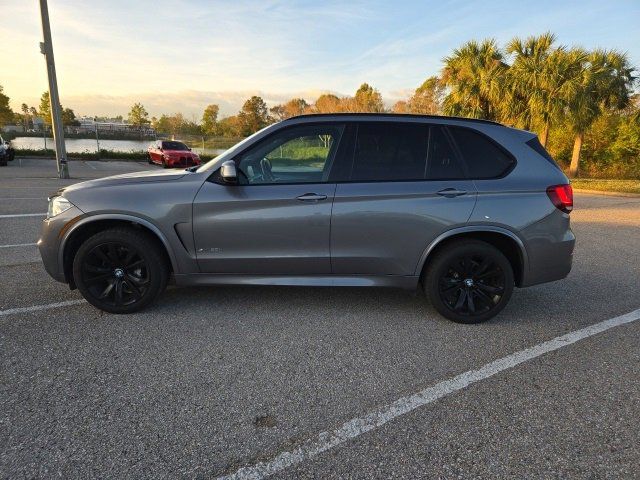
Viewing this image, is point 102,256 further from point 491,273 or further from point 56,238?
point 491,273

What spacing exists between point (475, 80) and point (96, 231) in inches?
910

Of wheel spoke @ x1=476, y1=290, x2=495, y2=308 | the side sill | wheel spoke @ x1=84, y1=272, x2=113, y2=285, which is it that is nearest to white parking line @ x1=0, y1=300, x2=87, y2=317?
wheel spoke @ x1=84, y1=272, x2=113, y2=285

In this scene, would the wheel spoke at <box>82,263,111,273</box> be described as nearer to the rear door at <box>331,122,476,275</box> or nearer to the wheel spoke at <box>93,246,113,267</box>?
the wheel spoke at <box>93,246,113,267</box>

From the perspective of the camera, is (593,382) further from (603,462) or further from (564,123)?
(564,123)

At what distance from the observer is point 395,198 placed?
11.5ft

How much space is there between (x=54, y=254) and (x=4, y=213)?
6.10 metres

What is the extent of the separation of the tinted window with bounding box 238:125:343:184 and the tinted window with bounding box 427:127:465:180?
2.71 feet

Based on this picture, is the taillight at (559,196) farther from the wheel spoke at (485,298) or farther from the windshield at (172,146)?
the windshield at (172,146)

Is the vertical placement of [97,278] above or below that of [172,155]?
below

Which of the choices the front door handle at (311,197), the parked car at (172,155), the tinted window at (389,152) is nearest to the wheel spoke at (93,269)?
the front door handle at (311,197)

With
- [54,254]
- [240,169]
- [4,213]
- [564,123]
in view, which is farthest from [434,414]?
[564,123]

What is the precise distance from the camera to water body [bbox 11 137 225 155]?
86.5ft

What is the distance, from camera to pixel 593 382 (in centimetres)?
281

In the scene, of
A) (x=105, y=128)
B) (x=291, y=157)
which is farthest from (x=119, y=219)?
(x=105, y=128)
